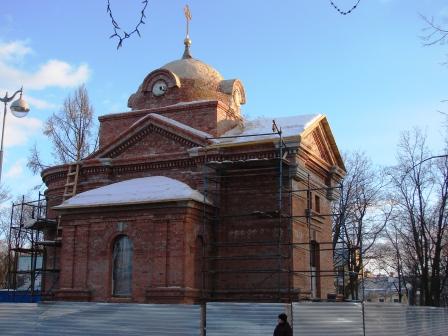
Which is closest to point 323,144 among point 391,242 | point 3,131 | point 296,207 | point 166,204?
point 296,207

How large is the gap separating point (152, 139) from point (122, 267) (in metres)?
5.54

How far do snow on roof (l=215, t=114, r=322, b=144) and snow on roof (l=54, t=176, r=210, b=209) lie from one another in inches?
109

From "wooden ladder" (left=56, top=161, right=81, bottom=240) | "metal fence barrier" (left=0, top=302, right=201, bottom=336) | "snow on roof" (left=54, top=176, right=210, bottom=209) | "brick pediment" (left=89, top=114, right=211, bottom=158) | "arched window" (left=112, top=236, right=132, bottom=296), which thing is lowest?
"metal fence barrier" (left=0, top=302, right=201, bottom=336)

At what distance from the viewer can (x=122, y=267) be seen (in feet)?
68.6

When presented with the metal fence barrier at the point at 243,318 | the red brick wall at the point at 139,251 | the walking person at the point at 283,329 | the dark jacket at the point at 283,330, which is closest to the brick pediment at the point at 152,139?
the red brick wall at the point at 139,251

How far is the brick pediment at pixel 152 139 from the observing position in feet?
74.5

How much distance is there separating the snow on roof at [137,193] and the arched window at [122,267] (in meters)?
1.54

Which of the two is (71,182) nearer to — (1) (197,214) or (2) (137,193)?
(2) (137,193)

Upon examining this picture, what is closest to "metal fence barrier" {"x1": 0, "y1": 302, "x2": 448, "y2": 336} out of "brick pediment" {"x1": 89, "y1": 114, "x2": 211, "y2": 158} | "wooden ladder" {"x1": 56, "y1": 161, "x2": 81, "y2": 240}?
"wooden ladder" {"x1": 56, "y1": 161, "x2": 81, "y2": 240}

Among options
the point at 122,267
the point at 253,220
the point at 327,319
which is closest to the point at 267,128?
the point at 253,220

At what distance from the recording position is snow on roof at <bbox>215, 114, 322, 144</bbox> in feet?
71.2

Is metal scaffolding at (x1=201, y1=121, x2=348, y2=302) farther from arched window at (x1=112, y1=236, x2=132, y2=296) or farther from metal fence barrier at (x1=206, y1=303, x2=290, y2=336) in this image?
metal fence barrier at (x1=206, y1=303, x2=290, y2=336)

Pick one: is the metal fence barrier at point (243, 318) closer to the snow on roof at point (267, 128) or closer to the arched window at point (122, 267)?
the arched window at point (122, 267)

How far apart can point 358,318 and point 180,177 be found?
9793 millimetres
